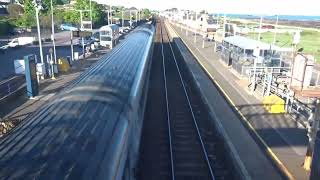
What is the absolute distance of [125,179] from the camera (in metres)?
7.86

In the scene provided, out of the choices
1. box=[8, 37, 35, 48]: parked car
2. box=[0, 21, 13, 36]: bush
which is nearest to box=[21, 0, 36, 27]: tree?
box=[0, 21, 13, 36]: bush

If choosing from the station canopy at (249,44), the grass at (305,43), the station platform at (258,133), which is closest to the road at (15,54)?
the station platform at (258,133)

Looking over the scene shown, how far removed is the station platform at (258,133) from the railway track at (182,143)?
2.79ft

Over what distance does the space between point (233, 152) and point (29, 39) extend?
145 ft

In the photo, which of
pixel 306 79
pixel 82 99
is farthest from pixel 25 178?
pixel 306 79

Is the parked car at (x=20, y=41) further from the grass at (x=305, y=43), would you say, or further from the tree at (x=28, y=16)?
the grass at (x=305, y=43)

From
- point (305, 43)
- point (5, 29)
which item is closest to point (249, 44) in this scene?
point (305, 43)

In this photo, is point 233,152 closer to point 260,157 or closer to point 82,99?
point 260,157

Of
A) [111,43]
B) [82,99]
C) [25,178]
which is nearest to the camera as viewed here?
[25,178]

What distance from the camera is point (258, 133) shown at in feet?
57.4

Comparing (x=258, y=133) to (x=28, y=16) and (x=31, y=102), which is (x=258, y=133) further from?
(x=28, y=16)

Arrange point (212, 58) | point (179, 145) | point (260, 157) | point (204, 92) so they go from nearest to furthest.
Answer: point (260, 157), point (179, 145), point (204, 92), point (212, 58)

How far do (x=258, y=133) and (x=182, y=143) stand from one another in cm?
366

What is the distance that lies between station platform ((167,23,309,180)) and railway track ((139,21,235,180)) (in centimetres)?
85
